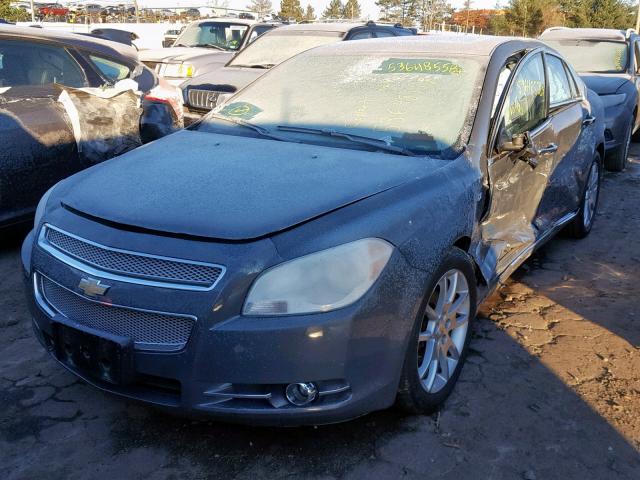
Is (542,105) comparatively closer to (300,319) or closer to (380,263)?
(380,263)

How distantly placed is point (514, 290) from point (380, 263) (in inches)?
90.4

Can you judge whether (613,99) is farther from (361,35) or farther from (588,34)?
(361,35)

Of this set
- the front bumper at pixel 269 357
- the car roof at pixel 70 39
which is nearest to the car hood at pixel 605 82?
the car roof at pixel 70 39

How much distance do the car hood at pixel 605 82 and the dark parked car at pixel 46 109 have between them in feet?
17.1

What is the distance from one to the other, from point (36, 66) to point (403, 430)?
4.16 meters

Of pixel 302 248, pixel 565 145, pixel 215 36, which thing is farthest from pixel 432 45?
pixel 215 36

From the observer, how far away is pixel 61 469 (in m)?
2.54

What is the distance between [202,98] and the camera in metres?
8.23

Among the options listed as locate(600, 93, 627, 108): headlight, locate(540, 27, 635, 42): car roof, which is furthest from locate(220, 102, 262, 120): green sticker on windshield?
locate(540, 27, 635, 42): car roof

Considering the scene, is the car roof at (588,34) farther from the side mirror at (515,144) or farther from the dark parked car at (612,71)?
the side mirror at (515,144)

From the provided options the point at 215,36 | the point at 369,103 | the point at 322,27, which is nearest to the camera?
the point at 369,103

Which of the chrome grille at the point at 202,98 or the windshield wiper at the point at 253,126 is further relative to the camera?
the chrome grille at the point at 202,98

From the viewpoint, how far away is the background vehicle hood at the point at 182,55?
1063cm

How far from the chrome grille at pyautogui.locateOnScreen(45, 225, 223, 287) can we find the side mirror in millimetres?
1846
